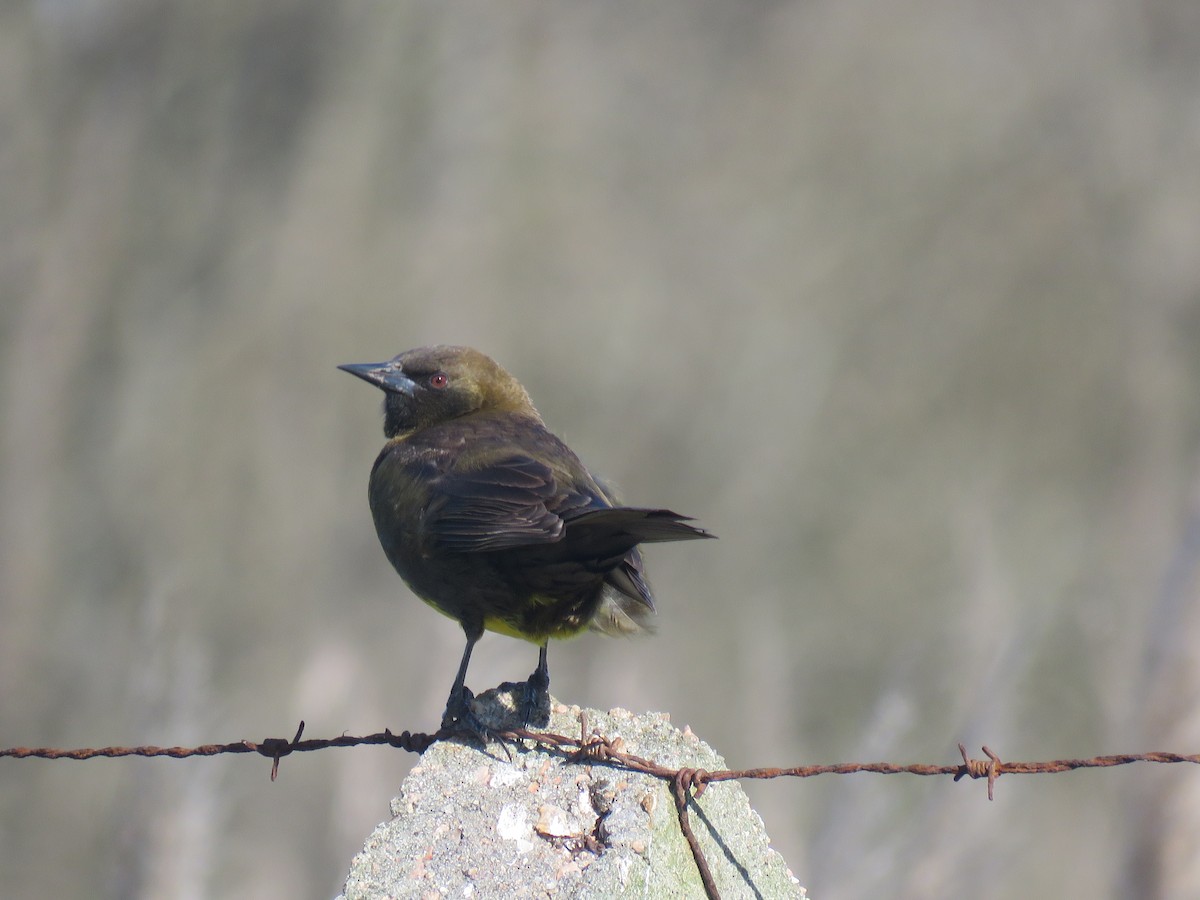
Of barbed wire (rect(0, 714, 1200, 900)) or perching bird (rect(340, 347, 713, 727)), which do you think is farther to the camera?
perching bird (rect(340, 347, 713, 727))

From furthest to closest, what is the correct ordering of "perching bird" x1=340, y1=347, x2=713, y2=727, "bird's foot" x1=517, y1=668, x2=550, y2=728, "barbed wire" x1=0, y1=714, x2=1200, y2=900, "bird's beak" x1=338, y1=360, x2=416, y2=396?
"bird's beak" x1=338, y1=360, x2=416, y2=396
"perching bird" x1=340, y1=347, x2=713, y2=727
"bird's foot" x1=517, y1=668, x2=550, y2=728
"barbed wire" x1=0, y1=714, x2=1200, y2=900

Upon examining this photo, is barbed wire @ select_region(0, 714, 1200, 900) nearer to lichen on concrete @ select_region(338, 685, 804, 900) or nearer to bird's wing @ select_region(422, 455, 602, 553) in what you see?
lichen on concrete @ select_region(338, 685, 804, 900)

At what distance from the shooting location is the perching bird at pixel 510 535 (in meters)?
3.01

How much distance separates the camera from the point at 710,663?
1005cm

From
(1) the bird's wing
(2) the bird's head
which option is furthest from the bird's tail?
(2) the bird's head

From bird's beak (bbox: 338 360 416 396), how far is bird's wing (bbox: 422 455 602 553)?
87 centimetres

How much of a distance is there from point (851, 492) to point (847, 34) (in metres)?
3.80

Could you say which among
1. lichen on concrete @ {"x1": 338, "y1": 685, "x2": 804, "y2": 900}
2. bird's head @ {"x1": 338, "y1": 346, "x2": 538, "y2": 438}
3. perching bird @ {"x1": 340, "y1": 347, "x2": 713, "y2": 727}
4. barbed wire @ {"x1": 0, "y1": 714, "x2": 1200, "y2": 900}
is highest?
bird's head @ {"x1": 338, "y1": 346, "x2": 538, "y2": 438}

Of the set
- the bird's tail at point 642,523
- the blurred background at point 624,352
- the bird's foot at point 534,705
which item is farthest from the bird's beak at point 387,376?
the blurred background at point 624,352

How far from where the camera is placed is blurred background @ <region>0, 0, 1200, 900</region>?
8.79m

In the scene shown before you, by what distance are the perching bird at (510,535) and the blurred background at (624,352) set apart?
10.1 feet

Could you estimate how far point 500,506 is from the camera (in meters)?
3.18

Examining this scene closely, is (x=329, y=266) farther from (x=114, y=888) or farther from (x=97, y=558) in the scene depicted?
(x=114, y=888)

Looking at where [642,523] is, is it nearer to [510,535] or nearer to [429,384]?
[510,535]
